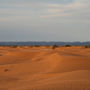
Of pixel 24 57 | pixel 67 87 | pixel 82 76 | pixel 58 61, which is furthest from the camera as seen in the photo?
pixel 24 57

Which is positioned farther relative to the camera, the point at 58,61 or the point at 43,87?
the point at 58,61

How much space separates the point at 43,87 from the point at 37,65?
9.04 meters

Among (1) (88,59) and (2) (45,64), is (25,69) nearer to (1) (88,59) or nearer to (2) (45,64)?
(2) (45,64)

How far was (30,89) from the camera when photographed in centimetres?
800

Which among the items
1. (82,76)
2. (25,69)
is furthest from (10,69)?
(82,76)

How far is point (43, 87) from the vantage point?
26.2ft

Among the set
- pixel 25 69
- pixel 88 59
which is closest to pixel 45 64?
pixel 25 69

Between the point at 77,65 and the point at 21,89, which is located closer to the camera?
the point at 21,89

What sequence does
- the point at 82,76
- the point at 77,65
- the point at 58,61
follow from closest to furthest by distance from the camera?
1. the point at 82,76
2. the point at 77,65
3. the point at 58,61

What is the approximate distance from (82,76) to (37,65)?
7.31 meters

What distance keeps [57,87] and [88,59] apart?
365 inches

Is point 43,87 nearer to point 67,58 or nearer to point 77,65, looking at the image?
point 77,65

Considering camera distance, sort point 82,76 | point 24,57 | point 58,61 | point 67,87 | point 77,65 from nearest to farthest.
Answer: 1. point 67,87
2. point 82,76
3. point 77,65
4. point 58,61
5. point 24,57

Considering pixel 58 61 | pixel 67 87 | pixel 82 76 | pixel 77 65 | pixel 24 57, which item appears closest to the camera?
pixel 67 87
